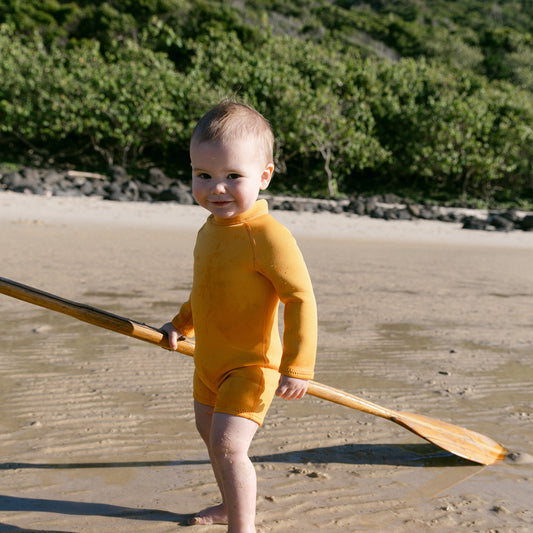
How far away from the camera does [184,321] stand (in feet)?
8.07

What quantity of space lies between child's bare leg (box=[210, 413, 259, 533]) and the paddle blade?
1124 mm

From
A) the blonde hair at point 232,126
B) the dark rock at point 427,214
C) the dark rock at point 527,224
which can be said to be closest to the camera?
the blonde hair at point 232,126

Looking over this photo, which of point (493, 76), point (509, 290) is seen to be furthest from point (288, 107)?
point (493, 76)

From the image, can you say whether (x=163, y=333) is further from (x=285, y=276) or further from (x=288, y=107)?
(x=288, y=107)

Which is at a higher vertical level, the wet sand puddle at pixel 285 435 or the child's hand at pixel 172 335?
the child's hand at pixel 172 335

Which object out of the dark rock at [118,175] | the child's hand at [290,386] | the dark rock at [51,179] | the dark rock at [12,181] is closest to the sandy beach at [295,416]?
the child's hand at [290,386]

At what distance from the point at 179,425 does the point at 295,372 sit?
4.24ft

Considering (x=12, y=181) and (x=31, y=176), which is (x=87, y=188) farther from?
(x=31, y=176)

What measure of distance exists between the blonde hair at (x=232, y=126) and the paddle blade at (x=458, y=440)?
5.05ft

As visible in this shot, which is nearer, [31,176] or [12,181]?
[12,181]

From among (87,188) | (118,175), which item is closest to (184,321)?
(87,188)

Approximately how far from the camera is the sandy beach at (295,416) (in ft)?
8.04

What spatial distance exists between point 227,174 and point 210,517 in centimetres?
119

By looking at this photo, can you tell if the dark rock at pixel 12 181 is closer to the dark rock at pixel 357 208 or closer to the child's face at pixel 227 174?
the dark rock at pixel 357 208
